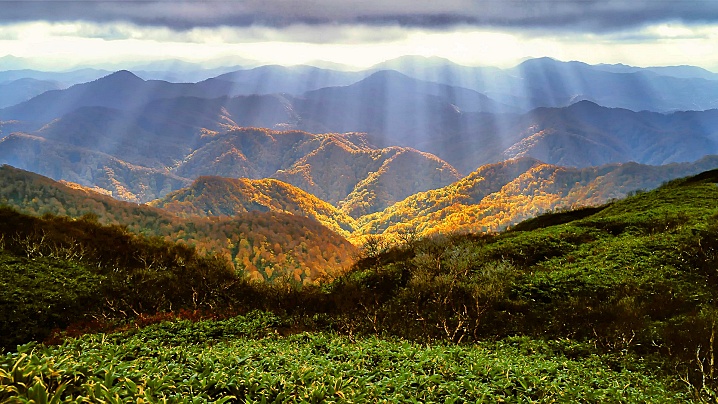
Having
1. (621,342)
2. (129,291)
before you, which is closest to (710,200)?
(621,342)

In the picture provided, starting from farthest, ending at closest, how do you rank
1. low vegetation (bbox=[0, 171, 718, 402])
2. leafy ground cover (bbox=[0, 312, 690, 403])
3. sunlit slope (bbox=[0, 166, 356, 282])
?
sunlit slope (bbox=[0, 166, 356, 282])
low vegetation (bbox=[0, 171, 718, 402])
leafy ground cover (bbox=[0, 312, 690, 403])

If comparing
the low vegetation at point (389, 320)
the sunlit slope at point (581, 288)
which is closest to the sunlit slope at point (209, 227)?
the sunlit slope at point (581, 288)

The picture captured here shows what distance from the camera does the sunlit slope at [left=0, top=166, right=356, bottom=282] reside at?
78.7 m

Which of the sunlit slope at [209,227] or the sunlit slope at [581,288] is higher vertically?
the sunlit slope at [581,288]

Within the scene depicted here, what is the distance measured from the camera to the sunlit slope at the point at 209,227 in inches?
3098

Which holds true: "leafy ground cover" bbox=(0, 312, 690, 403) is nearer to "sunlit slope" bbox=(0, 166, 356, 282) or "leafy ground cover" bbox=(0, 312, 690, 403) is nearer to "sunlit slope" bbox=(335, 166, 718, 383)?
"sunlit slope" bbox=(335, 166, 718, 383)

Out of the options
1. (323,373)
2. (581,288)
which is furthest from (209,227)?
(323,373)

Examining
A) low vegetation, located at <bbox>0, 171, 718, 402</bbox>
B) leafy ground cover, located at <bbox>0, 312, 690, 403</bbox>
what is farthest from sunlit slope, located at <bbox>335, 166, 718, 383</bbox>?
leafy ground cover, located at <bbox>0, 312, 690, 403</bbox>

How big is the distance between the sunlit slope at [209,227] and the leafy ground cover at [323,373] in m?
62.2

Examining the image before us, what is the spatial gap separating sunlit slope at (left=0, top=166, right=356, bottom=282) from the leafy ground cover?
62.2 meters

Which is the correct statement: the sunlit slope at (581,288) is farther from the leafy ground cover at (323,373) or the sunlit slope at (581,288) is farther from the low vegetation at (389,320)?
the leafy ground cover at (323,373)

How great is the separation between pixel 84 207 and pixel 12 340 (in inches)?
2994

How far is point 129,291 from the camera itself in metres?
19.7

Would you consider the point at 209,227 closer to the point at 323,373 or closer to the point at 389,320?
the point at 389,320
